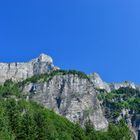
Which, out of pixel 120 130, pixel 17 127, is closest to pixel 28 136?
pixel 17 127

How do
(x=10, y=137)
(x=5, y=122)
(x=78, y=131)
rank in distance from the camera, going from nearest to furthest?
(x=10, y=137), (x=5, y=122), (x=78, y=131)

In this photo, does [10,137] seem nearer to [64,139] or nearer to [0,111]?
[0,111]

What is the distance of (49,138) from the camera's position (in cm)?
14638

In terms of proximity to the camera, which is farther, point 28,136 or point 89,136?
point 89,136

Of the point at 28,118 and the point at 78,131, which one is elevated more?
the point at 78,131

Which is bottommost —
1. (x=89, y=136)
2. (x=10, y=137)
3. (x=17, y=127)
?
(x=10, y=137)

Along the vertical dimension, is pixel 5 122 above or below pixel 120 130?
below

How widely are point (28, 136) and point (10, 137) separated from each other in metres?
16.7

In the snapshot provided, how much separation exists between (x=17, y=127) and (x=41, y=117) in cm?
1086

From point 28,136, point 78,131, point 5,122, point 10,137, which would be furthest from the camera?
point 78,131

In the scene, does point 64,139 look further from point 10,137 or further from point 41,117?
point 10,137

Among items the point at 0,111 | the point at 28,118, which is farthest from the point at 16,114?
the point at 0,111

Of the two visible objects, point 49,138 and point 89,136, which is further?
point 89,136

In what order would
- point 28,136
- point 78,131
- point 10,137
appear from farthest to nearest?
point 78,131
point 28,136
point 10,137
